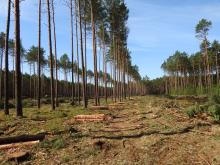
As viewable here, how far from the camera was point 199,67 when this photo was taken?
86.2 metres

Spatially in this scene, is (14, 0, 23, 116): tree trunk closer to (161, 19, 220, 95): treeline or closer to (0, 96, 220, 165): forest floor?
(0, 96, 220, 165): forest floor

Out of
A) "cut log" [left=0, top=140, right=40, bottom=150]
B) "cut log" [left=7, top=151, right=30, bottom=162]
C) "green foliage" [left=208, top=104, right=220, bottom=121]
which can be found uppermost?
"green foliage" [left=208, top=104, right=220, bottom=121]

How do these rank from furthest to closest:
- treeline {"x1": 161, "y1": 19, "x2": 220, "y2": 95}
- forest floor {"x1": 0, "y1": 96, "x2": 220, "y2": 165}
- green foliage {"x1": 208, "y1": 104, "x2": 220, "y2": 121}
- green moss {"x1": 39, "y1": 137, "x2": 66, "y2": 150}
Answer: treeline {"x1": 161, "y1": 19, "x2": 220, "y2": 95} < green foliage {"x1": 208, "y1": 104, "x2": 220, "y2": 121} < green moss {"x1": 39, "y1": 137, "x2": 66, "y2": 150} < forest floor {"x1": 0, "y1": 96, "x2": 220, "y2": 165}

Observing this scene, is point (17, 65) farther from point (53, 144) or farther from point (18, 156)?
point (18, 156)

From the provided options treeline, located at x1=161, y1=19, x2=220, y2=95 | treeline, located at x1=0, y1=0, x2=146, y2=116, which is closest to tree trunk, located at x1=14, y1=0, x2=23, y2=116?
treeline, located at x1=0, y1=0, x2=146, y2=116

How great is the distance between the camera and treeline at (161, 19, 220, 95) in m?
62.5

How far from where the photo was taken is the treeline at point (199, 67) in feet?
205

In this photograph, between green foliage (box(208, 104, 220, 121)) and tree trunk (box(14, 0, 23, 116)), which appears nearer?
green foliage (box(208, 104, 220, 121))

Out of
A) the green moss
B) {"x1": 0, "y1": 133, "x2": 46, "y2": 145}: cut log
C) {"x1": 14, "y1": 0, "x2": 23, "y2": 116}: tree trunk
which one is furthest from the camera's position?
{"x1": 14, "y1": 0, "x2": 23, "y2": 116}: tree trunk

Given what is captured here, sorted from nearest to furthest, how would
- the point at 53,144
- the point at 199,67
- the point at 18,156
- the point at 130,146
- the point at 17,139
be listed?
the point at 18,156 < the point at 130,146 < the point at 53,144 < the point at 17,139 < the point at 199,67

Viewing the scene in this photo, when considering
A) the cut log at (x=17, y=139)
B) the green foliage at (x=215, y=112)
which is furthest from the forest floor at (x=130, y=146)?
the green foliage at (x=215, y=112)

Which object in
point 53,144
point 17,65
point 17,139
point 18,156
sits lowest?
point 18,156

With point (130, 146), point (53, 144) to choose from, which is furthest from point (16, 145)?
point (130, 146)

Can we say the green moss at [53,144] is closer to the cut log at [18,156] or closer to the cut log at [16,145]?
the cut log at [16,145]
